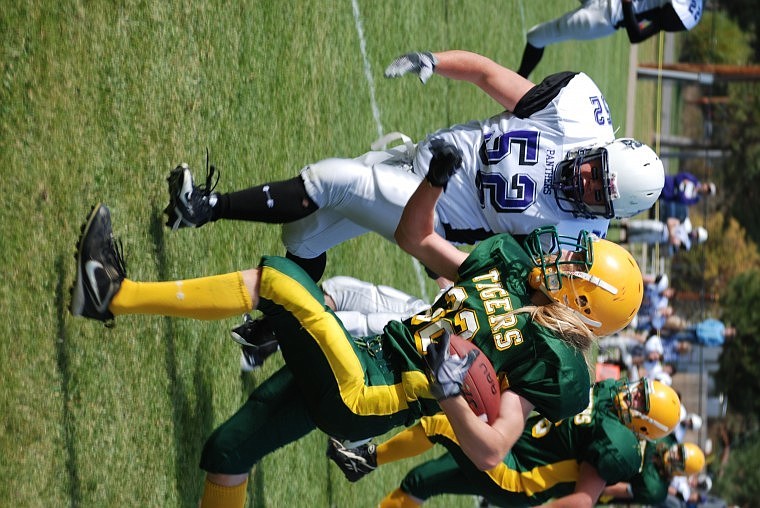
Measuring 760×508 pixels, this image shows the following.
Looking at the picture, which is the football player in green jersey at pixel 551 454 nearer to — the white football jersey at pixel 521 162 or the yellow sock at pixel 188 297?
the white football jersey at pixel 521 162

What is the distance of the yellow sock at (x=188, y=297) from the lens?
3.46m

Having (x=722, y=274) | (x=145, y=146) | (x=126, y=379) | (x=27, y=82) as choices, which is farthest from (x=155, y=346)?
(x=722, y=274)

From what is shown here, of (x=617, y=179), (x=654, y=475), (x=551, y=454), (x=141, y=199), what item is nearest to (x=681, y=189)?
(x=654, y=475)

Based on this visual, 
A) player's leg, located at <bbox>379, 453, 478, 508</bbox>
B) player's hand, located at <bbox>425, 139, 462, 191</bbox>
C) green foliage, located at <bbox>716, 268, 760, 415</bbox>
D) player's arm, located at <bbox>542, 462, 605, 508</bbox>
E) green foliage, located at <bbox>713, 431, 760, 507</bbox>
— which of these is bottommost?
green foliage, located at <bbox>713, 431, 760, 507</bbox>

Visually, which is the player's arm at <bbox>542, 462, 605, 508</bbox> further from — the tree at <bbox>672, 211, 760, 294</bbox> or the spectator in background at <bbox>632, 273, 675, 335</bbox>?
the tree at <bbox>672, 211, 760, 294</bbox>

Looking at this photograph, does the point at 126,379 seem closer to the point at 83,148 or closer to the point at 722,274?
the point at 83,148

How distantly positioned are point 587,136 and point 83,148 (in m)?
2.15

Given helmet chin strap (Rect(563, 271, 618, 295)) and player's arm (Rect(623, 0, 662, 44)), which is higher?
player's arm (Rect(623, 0, 662, 44))

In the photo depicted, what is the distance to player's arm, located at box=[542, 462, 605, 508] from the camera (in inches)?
202

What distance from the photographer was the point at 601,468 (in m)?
5.15

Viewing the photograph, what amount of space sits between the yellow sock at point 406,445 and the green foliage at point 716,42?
1952 cm

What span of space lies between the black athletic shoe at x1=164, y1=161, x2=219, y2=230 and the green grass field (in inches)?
8.6

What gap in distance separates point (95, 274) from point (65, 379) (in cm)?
48

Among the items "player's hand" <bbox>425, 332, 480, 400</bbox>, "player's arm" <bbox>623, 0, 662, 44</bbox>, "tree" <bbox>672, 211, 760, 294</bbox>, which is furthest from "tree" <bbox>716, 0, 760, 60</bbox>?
"player's hand" <bbox>425, 332, 480, 400</bbox>
